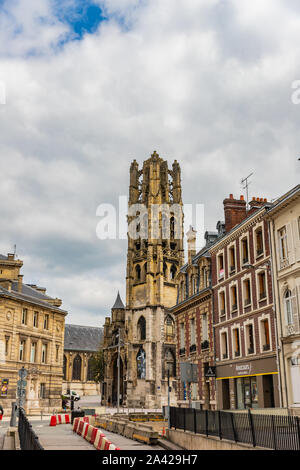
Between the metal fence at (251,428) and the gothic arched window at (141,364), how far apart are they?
56380mm

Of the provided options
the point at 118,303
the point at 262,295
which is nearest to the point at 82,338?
the point at 118,303

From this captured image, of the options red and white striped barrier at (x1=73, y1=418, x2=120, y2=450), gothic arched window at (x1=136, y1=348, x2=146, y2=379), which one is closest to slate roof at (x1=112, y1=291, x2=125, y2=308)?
gothic arched window at (x1=136, y1=348, x2=146, y2=379)

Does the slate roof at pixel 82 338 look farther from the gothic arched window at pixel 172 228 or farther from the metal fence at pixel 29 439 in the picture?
the metal fence at pixel 29 439

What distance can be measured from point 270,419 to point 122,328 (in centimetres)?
7068

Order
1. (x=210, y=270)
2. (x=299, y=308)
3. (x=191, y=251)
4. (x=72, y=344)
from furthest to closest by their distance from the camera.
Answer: (x=72, y=344) → (x=191, y=251) → (x=210, y=270) → (x=299, y=308)

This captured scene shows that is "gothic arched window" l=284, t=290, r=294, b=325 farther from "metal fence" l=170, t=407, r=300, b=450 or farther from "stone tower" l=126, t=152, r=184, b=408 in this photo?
"stone tower" l=126, t=152, r=184, b=408

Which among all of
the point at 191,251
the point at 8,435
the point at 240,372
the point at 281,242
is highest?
the point at 191,251

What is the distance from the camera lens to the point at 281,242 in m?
25.6

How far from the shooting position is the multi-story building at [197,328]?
33.1 meters

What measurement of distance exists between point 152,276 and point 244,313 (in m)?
50.0

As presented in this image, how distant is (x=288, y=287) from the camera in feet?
80.4

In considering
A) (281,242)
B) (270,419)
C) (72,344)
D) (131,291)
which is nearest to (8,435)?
(270,419)

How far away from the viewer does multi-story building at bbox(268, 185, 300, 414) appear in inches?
924

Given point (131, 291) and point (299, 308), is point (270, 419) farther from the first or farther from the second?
point (131, 291)
